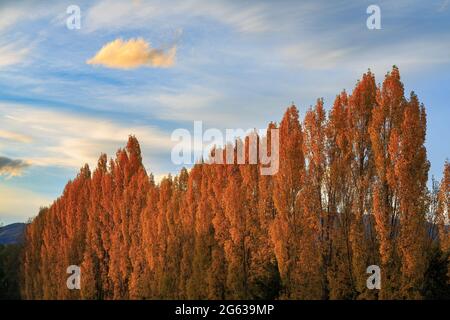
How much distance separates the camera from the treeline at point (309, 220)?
83.5ft

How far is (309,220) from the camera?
2883cm

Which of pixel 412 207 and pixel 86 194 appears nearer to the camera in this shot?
pixel 412 207

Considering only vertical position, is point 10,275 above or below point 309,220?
below

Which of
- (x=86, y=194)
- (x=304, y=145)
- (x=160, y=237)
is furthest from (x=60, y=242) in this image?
(x=304, y=145)

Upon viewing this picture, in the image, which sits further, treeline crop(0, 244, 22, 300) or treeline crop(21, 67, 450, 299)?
treeline crop(0, 244, 22, 300)

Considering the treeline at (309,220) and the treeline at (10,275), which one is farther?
the treeline at (10,275)

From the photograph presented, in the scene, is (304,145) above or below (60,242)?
above

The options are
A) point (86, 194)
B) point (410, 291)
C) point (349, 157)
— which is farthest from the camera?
point (86, 194)

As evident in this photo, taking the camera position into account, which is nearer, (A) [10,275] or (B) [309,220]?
(B) [309,220]

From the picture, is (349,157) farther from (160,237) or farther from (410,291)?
(160,237)

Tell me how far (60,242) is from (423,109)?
39319 mm

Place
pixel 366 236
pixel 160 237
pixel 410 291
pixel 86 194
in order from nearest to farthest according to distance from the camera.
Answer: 1. pixel 410 291
2. pixel 366 236
3. pixel 160 237
4. pixel 86 194

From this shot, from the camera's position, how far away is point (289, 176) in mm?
30172

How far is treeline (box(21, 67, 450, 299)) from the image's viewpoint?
25.4 meters
